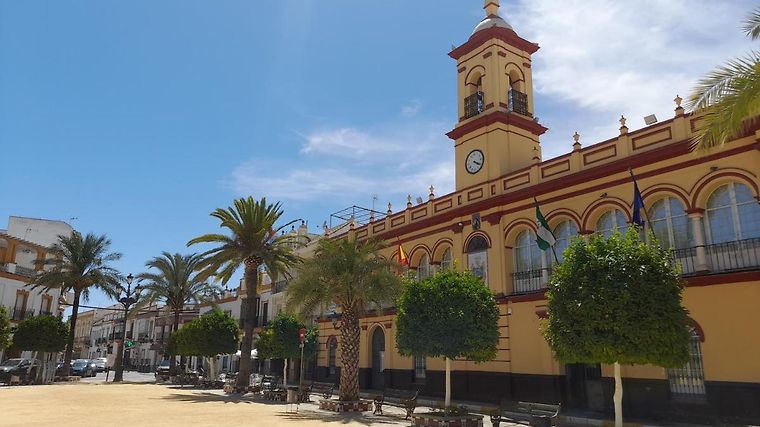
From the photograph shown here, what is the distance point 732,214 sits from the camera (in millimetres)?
17172

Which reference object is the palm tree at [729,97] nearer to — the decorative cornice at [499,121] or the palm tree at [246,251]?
the decorative cornice at [499,121]

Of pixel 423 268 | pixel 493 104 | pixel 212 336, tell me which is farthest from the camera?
pixel 212 336

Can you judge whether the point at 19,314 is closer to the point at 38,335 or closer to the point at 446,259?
the point at 38,335

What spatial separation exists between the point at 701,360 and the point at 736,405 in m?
1.56

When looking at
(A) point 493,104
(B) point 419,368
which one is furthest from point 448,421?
(A) point 493,104

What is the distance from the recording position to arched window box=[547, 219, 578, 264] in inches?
861

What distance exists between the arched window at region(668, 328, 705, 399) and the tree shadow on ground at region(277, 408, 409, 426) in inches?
334

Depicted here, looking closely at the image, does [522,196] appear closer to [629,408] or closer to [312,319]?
[629,408]

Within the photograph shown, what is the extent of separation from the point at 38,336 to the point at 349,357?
26788mm

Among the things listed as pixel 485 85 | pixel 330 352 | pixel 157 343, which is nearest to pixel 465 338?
pixel 485 85

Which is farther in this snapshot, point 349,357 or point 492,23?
point 492,23

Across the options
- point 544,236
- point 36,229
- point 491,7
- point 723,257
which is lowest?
point 723,257

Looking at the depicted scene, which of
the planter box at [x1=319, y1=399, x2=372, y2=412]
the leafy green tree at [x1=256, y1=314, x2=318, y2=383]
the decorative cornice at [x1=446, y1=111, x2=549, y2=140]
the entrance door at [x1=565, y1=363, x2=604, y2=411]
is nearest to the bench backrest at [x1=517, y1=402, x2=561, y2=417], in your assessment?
the entrance door at [x1=565, y1=363, x2=604, y2=411]

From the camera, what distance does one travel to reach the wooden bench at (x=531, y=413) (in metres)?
13.7
